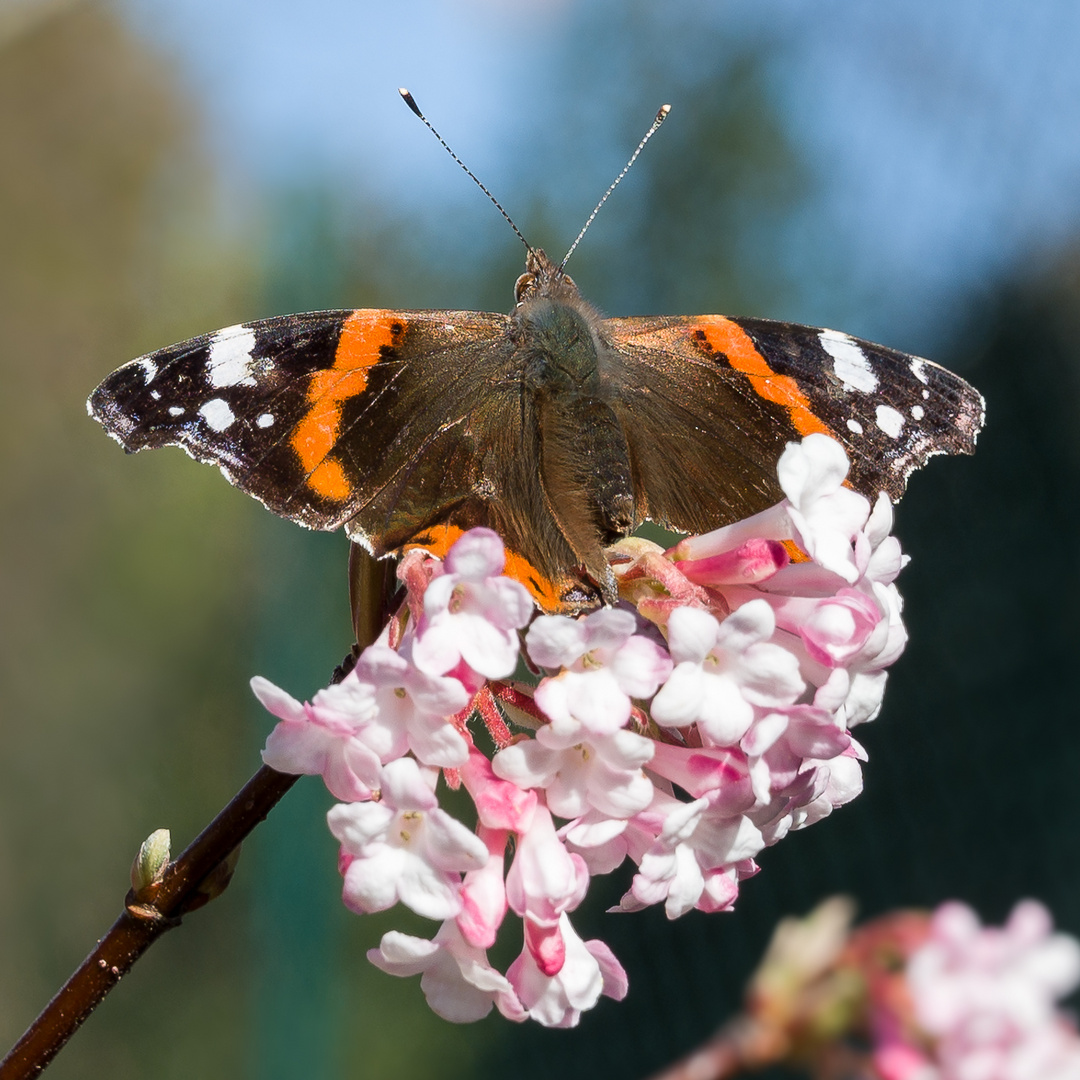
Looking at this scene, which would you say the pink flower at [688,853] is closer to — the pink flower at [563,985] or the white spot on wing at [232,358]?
the pink flower at [563,985]

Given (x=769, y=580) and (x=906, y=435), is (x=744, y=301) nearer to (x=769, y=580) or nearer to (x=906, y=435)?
(x=906, y=435)

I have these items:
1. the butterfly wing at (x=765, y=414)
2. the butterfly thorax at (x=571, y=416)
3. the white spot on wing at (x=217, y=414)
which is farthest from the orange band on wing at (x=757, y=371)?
the white spot on wing at (x=217, y=414)

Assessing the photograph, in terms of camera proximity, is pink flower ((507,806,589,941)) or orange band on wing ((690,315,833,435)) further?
orange band on wing ((690,315,833,435))

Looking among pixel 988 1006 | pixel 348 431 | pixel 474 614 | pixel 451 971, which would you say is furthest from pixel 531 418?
pixel 988 1006

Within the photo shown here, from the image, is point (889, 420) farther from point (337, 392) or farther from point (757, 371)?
point (337, 392)

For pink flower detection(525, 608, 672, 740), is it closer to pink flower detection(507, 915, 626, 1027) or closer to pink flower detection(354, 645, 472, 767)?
pink flower detection(354, 645, 472, 767)

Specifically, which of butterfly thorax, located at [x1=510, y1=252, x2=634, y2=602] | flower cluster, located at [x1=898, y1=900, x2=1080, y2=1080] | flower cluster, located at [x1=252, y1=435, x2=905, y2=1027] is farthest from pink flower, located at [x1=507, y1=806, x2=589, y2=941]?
flower cluster, located at [x1=898, y1=900, x2=1080, y2=1080]

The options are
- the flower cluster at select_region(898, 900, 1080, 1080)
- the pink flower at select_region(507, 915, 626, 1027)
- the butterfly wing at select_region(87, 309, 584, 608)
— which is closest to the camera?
the pink flower at select_region(507, 915, 626, 1027)
